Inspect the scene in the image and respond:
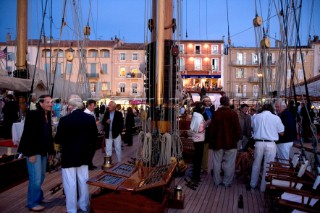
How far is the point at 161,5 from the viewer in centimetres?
569

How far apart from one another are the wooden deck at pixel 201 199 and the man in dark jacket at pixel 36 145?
26 centimetres

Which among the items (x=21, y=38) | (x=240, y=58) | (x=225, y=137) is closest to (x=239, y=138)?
(x=225, y=137)

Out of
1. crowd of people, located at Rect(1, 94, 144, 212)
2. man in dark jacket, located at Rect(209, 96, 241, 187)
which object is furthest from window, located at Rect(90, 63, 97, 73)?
crowd of people, located at Rect(1, 94, 144, 212)

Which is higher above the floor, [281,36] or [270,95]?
[281,36]

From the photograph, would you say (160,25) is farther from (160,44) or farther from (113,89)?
(113,89)

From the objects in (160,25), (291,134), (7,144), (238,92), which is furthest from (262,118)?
(238,92)

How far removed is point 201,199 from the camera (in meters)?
5.10

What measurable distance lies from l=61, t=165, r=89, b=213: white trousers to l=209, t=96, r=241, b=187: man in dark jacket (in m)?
2.57

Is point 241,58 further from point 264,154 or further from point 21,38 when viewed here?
point 264,154

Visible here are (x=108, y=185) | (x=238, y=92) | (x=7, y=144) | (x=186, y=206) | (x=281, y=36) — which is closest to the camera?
(x=108, y=185)

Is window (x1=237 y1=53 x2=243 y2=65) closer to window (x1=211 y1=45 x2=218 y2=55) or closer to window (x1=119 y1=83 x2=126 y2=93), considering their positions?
window (x1=211 y1=45 x2=218 y2=55)

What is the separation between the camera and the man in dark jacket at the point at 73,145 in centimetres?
403

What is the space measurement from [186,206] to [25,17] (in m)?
6.68

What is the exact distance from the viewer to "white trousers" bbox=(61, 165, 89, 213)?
406 cm
